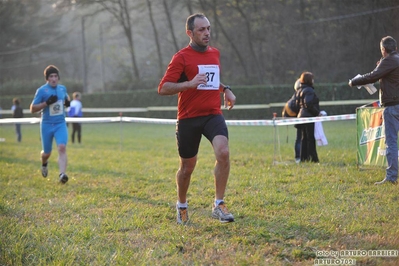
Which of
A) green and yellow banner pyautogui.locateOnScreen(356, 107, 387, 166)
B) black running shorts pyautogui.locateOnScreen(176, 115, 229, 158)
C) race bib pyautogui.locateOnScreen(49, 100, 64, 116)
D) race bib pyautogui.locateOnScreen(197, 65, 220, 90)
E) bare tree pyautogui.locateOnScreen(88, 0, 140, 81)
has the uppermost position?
bare tree pyautogui.locateOnScreen(88, 0, 140, 81)

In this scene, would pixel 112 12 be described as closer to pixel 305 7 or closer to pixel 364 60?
pixel 305 7

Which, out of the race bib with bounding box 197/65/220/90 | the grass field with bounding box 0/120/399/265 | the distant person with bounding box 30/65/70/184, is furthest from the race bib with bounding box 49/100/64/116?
the race bib with bounding box 197/65/220/90

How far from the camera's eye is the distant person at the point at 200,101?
545 centimetres

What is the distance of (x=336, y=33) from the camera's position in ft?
64.5

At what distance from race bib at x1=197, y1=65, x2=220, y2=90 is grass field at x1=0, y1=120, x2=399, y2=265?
57.3 inches

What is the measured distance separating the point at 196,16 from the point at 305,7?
57.4 feet

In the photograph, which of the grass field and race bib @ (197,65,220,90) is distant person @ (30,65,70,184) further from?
race bib @ (197,65,220,90)

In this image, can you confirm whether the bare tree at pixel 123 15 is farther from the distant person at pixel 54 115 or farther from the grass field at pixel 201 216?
the distant person at pixel 54 115

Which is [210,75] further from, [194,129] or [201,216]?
[201,216]

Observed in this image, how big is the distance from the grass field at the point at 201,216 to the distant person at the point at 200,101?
24.1 inches

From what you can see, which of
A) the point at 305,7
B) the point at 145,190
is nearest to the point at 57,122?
the point at 145,190

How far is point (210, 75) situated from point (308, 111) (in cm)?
542

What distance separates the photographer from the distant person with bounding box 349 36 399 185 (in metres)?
7.29

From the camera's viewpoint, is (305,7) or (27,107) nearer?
(305,7)
